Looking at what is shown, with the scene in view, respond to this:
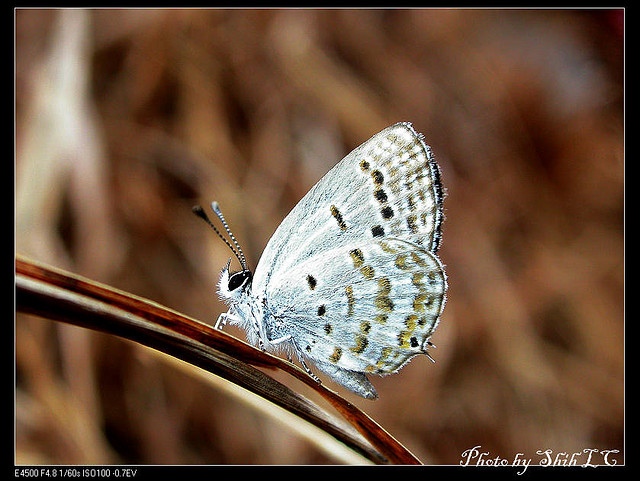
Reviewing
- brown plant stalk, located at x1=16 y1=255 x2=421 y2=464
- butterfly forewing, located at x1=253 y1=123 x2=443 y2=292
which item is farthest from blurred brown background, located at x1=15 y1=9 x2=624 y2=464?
brown plant stalk, located at x1=16 y1=255 x2=421 y2=464

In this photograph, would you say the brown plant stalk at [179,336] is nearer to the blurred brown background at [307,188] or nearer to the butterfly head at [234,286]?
the butterfly head at [234,286]

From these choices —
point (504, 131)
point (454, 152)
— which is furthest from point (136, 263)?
point (504, 131)

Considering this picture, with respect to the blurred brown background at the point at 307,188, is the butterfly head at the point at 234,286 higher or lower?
lower

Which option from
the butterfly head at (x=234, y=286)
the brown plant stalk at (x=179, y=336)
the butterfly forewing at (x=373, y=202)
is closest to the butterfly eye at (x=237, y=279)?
the butterfly head at (x=234, y=286)

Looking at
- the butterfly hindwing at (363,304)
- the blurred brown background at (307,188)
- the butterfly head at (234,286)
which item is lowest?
the butterfly hindwing at (363,304)

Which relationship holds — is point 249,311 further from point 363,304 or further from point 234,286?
point 363,304

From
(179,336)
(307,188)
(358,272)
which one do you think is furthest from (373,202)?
(307,188)
